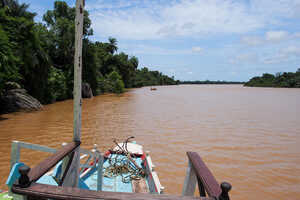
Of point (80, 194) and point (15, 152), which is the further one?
point (15, 152)

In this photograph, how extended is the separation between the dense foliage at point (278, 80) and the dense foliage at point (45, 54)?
5664cm

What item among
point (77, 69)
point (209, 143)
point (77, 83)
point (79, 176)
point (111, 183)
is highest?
point (77, 69)

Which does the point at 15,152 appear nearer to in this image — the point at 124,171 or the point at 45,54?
the point at 124,171

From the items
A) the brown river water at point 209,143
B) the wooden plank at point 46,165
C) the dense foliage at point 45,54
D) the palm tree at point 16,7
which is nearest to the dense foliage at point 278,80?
the dense foliage at point 45,54

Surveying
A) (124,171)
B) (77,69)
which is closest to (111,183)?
(124,171)

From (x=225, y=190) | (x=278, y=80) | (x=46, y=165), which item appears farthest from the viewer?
(x=278, y=80)

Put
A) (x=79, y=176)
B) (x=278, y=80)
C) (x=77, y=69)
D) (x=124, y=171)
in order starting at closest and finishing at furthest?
(x=77, y=69)
(x=79, y=176)
(x=124, y=171)
(x=278, y=80)

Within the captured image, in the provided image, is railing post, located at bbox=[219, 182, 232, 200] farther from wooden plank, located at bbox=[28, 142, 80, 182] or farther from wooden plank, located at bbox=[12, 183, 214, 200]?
wooden plank, located at bbox=[28, 142, 80, 182]

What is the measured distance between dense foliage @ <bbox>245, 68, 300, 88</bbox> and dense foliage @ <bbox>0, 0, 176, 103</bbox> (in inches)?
2230

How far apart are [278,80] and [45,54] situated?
79.7 metres

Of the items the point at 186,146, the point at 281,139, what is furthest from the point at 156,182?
the point at 281,139

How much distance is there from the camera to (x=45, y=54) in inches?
636

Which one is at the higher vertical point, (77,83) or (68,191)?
(77,83)

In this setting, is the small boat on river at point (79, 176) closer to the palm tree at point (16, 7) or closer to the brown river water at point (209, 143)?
the brown river water at point (209, 143)
